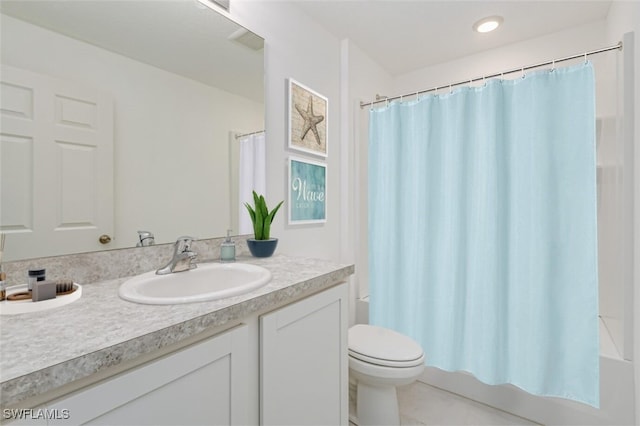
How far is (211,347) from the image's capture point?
2.27 ft

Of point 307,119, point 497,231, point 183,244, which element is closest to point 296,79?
point 307,119

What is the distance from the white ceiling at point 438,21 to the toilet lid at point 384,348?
191 centimetres

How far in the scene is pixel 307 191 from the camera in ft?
5.92

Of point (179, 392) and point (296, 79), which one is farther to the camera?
point (296, 79)

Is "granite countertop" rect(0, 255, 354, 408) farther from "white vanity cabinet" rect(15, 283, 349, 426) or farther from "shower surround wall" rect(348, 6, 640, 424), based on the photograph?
"shower surround wall" rect(348, 6, 640, 424)

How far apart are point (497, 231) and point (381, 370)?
37.8 inches

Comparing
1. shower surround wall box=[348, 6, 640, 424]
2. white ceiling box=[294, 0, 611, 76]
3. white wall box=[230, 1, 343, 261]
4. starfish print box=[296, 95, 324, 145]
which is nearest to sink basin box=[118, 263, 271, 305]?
white wall box=[230, 1, 343, 261]

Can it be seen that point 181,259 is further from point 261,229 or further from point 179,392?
point 179,392

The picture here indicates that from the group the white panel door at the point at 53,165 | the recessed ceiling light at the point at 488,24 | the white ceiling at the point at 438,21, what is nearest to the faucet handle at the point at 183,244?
the white panel door at the point at 53,165

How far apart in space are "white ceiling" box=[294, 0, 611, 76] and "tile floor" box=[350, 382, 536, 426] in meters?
2.36

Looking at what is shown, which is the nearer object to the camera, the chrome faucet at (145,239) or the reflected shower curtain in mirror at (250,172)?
the chrome faucet at (145,239)

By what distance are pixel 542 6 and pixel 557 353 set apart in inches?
76.9

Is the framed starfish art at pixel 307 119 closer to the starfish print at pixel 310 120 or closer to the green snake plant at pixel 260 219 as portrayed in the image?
the starfish print at pixel 310 120

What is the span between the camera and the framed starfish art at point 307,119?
66.0 inches
